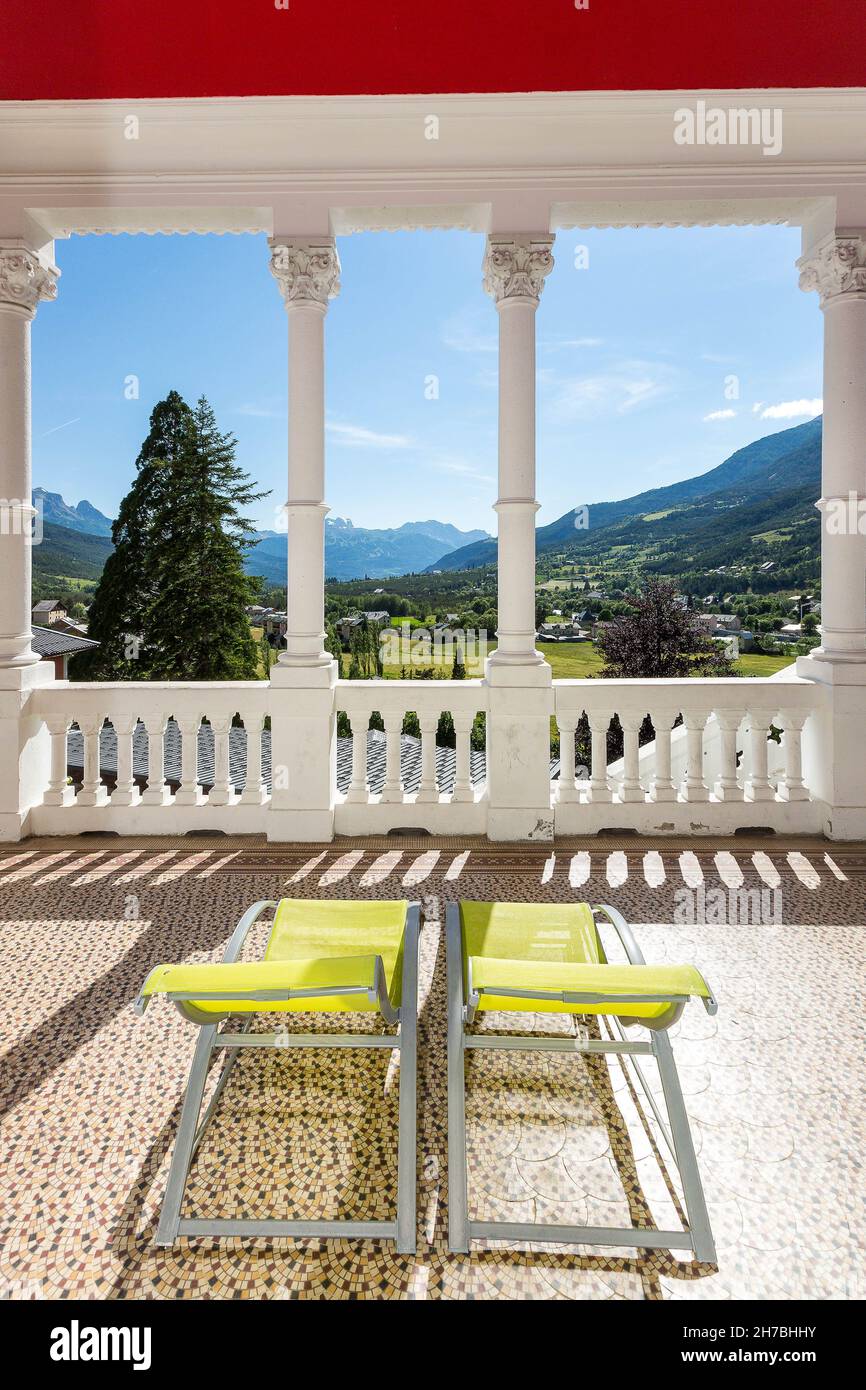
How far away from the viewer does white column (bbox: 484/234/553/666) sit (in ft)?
14.7

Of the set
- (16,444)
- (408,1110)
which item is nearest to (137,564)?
(16,444)

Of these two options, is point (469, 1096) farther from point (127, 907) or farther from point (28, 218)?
point (28, 218)

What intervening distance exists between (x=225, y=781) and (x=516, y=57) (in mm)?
4817

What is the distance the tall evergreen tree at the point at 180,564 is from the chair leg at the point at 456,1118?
15446mm

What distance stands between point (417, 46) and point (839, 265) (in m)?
3.06

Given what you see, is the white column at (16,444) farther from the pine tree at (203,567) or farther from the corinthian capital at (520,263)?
the pine tree at (203,567)

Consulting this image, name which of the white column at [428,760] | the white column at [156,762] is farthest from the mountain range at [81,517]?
the white column at [428,760]

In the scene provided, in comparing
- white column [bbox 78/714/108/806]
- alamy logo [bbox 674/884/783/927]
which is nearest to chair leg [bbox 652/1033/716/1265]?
alamy logo [bbox 674/884/783/927]

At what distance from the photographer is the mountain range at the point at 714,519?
25.9 ft

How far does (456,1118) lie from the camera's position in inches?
68.9
